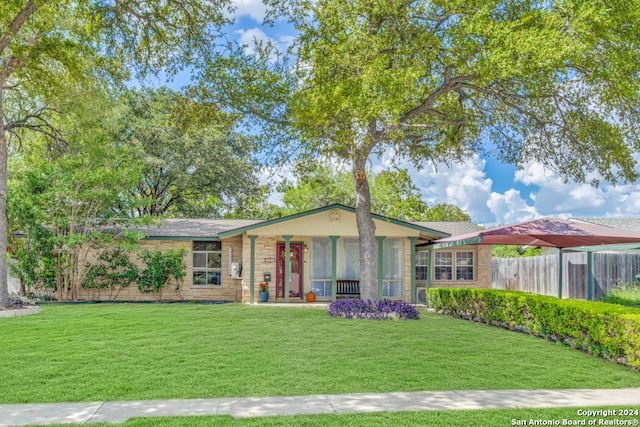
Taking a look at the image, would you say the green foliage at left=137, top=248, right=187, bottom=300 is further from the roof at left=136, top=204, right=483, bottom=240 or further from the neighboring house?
the roof at left=136, top=204, right=483, bottom=240

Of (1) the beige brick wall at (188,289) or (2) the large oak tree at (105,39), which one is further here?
(1) the beige brick wall at (188,289)

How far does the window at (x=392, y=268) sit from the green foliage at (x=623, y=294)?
6.81 meters

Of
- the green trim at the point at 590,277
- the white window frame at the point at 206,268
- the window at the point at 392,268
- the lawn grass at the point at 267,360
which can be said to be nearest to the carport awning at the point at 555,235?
the lawn grass at the point at 267,360

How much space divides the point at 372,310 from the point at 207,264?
8.52 meters

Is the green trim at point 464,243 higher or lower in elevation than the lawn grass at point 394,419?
higher

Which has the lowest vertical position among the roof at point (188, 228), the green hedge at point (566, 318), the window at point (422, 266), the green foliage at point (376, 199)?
the green hedge at point (566, 318)

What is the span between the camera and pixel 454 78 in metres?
12.4

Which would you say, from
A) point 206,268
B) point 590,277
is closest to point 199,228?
point 206,268

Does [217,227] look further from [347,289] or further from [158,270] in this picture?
[347,289]

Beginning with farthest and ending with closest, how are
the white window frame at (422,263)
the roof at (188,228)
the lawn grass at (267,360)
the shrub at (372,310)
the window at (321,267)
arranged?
the white window frame at (422,263) < the window at (321,267) < the roof at (188,228) < the shrub at (372,310) < the lawn grass at (267,360)

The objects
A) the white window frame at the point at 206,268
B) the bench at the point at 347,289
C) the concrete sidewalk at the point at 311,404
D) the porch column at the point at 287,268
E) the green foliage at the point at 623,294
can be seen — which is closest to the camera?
the concrete sidewalk at the point at 311,404

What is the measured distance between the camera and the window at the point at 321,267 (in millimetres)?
19312

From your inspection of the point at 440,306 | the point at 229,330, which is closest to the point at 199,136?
the point at 440,306

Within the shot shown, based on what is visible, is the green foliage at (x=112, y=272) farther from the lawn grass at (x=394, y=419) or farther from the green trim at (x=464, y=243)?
the lawn grass at (x=394, y=419)
